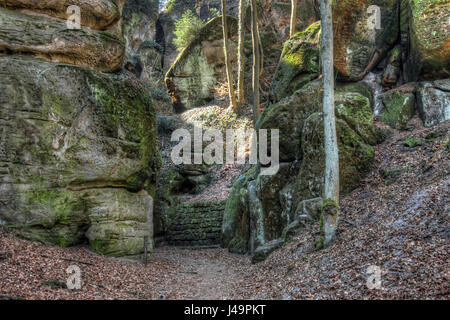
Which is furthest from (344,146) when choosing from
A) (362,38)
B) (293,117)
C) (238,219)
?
(362,38)

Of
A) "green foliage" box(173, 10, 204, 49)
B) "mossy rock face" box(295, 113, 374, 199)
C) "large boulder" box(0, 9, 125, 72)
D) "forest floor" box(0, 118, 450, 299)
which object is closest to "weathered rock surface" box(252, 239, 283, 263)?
"forest floor" box(0, 118, 450, 299)

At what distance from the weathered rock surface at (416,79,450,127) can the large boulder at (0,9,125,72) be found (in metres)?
11.7

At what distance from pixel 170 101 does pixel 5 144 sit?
20.2 m

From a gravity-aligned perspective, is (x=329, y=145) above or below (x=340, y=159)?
above

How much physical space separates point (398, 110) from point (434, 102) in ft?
4.17

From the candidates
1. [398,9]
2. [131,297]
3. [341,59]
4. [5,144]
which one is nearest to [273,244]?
[131,297]

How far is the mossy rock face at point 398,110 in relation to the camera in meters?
13.7

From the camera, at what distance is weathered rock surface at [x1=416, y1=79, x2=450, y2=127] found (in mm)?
12773

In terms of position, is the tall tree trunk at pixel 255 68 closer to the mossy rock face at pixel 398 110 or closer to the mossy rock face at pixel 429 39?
the mossy rock face at pixel 398 110

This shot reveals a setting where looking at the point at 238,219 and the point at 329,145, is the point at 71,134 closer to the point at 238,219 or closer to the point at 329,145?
the point at 329,145

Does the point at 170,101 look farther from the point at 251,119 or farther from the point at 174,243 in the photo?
the point at 174,243

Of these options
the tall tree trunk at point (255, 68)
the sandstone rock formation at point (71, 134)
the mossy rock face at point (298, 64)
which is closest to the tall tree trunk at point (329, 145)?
the sandstone rock formation at point (71, 134)

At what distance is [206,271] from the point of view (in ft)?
37.3

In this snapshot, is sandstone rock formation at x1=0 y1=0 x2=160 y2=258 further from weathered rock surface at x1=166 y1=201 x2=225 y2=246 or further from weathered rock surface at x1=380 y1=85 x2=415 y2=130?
weathered rock surface at x1=380 y1=85 x2=415 y2=130
